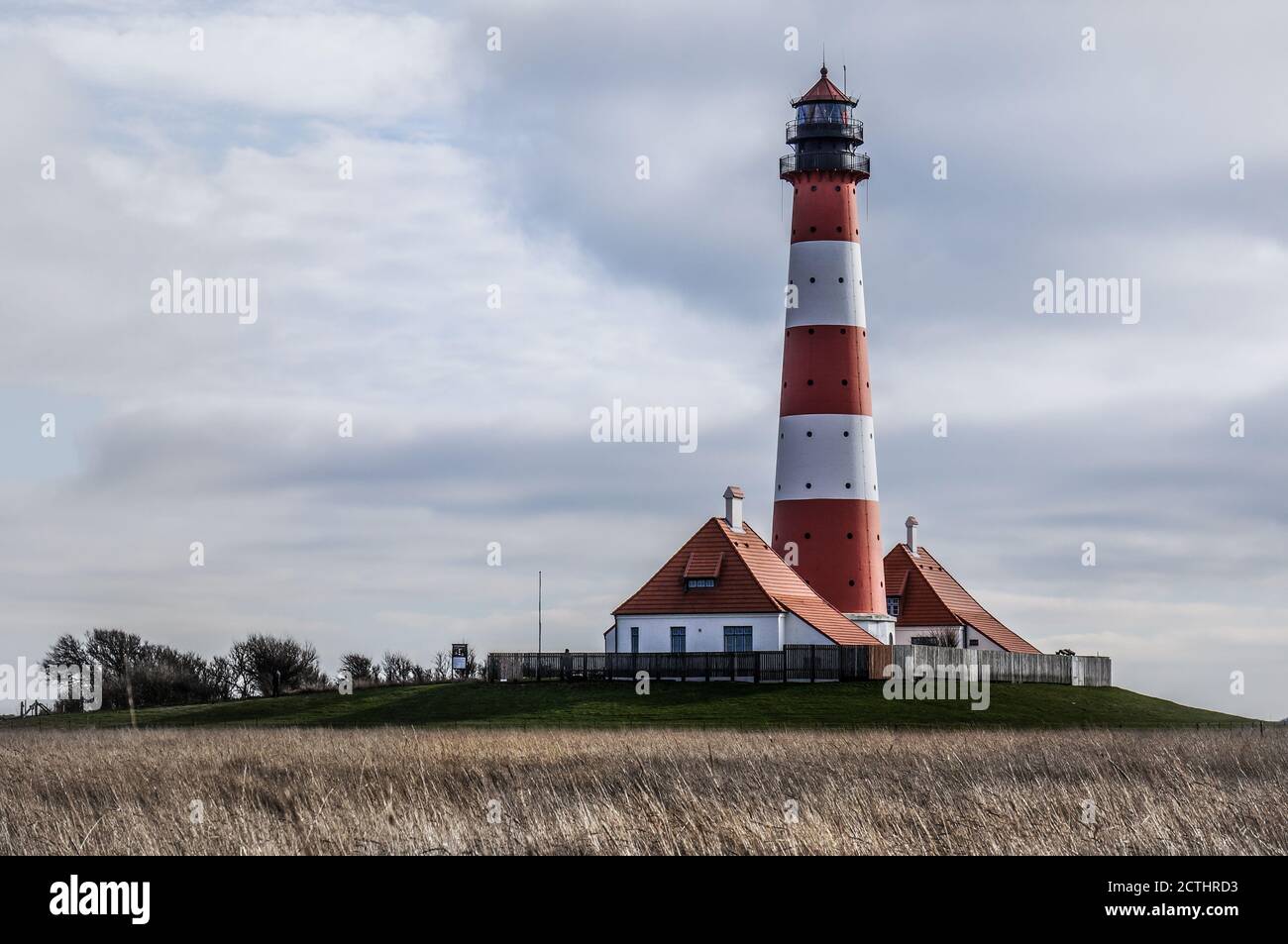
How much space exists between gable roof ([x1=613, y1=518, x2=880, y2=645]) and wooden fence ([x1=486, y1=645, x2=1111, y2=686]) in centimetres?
181

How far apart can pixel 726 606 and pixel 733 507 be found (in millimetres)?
4963

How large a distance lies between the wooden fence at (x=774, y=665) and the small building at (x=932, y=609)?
690 cm

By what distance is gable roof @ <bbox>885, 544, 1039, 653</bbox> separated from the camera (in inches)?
2559

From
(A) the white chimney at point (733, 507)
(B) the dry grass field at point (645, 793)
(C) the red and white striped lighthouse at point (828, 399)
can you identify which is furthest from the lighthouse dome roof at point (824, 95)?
(B) the dry grass field at point (645, 793)

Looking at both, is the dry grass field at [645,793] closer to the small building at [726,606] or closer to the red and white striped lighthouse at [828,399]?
the small building at [726,606]

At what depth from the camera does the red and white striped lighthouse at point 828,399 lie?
2185 inches

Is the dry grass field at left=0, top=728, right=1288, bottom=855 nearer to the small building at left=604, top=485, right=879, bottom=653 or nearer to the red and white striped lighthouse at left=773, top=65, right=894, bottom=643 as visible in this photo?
the small building at left=604, top=485, right=879, bottom=653

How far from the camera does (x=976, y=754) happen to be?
2917 cm

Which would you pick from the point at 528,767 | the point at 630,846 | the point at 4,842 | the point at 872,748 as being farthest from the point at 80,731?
the point at 630,846

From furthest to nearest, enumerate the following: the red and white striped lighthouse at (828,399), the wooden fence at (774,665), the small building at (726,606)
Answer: the red and white striped lighthouse at (828,399) → the small building at (726,606) → the wooden fence at (774,665)

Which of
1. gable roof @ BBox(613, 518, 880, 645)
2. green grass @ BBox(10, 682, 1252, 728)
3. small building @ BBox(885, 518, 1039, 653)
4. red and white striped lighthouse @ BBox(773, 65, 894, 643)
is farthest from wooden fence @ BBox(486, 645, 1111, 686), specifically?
small building @ BBox(885, 518, 1039, 653)

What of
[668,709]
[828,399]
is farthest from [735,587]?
[668,709]
